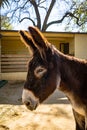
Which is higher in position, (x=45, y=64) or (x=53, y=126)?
(x=45, y=64)

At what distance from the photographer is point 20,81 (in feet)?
48.2

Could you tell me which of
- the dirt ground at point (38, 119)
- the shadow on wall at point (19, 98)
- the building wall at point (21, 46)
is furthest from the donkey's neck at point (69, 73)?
the building wall at point (21, 46)

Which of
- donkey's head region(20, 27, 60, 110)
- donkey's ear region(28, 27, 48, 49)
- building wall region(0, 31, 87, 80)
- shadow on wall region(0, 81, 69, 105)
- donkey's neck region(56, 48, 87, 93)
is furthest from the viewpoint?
building wall region(0, 31, 87, 80)

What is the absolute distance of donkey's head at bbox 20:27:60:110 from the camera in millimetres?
2229

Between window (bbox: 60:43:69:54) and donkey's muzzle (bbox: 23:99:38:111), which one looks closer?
donkey's muzzle (bbox: 23:99:38:111)

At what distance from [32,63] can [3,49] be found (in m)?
16.8

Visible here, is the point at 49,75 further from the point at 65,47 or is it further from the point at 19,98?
the point at 65,47

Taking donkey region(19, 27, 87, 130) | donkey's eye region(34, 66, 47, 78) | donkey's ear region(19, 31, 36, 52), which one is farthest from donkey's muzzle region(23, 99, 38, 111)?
donkey's ear region(19, 31, 36, 52)

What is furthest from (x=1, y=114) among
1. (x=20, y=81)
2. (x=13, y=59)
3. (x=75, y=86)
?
(x=13, y=59)

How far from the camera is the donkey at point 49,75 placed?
2.21 m

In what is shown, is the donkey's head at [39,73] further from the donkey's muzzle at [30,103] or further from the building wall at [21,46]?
the building wall at [21,46]

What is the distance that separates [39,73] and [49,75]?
8 cm

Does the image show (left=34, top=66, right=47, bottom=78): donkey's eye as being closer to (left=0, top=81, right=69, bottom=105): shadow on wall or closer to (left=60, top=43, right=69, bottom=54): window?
(left=0, top=81, right=69, bottom=105): shadow on wall

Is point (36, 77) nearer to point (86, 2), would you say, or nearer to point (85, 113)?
point (85, 113)
